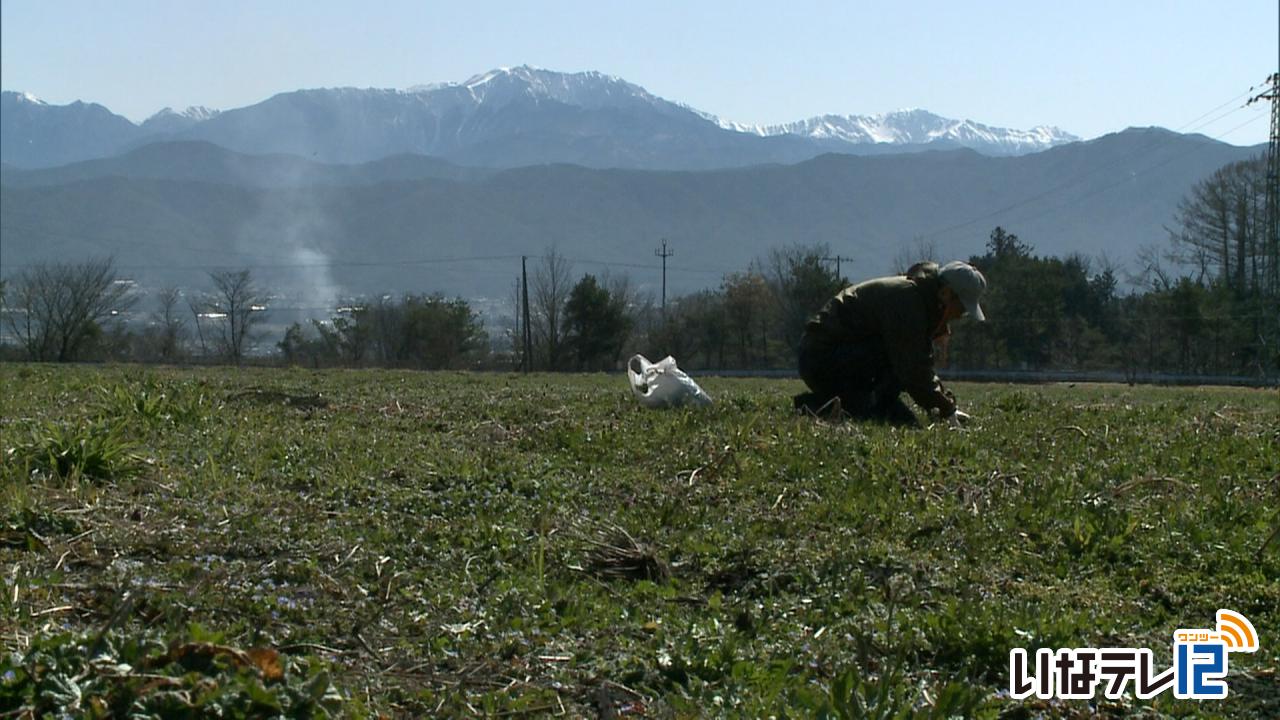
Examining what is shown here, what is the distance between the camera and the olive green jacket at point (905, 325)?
347 inches

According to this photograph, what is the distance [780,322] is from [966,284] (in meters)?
63.3

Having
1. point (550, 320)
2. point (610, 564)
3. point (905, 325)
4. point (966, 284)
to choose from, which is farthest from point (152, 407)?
point (550, 320)

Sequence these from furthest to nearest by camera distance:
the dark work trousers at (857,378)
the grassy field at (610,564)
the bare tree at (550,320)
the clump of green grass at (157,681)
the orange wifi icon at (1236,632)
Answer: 1. the bare tree at (550,320)
2. the dark work trousers at (857,378)
3. the orange wifi icon at (1236,632)
4. the grassy field at (610,564)
5. the clump of green grass at (157,681)

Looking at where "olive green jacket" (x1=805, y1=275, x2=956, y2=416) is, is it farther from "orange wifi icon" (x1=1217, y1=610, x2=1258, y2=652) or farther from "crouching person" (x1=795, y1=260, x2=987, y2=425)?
"orange wifi icon" (x1=1217, y1=610, x2=1258, y2=652)

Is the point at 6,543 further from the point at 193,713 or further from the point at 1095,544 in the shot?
the point at 1095,544

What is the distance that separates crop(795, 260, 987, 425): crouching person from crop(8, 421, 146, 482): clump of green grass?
509 cm

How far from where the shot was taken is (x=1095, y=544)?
5203mm

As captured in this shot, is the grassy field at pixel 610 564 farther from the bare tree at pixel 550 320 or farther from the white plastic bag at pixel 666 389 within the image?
the bare tree at pixel 550 320

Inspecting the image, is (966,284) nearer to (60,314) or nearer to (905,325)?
(905,325)

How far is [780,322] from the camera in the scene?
7188cm

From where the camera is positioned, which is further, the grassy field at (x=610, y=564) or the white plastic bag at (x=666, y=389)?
the white plastic bag at (x=666, y=389)

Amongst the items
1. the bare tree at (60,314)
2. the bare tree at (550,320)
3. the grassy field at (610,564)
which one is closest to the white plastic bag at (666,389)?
the grassy field at (610,564)

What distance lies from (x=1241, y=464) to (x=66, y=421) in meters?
7.65

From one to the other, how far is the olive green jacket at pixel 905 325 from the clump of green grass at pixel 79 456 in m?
5.10
